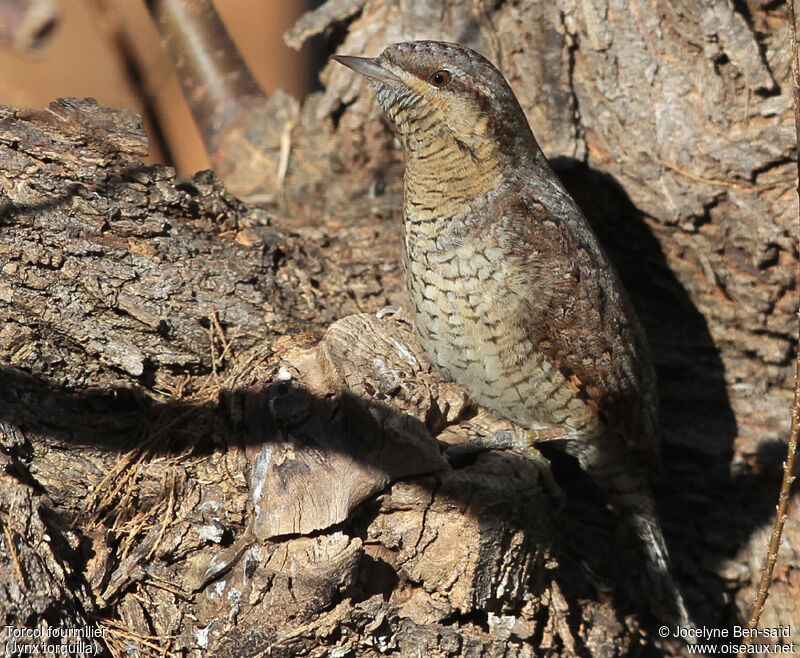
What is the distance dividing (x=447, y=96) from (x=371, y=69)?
0.36m

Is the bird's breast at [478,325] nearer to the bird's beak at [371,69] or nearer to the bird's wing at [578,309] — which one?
the bird's wing at [578,309]

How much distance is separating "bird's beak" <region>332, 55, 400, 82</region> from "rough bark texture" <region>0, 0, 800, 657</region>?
0.81 metres

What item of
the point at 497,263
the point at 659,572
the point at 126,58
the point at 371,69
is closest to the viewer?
the point at 497,263

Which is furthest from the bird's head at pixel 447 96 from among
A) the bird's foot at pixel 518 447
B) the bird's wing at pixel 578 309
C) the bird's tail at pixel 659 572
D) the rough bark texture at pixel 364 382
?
the bird's tail at pixel 659 572

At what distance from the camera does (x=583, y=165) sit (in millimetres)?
3682

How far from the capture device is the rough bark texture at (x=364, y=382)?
96.2 inches

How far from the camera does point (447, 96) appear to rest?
2.99 m

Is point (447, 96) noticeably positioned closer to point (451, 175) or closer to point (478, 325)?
point (451, 175)

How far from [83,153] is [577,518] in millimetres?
2827

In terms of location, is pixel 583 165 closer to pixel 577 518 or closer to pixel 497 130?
pixel 497 130

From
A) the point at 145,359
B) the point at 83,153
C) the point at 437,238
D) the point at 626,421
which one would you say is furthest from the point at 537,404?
the point at 83,153

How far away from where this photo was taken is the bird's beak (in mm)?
3072

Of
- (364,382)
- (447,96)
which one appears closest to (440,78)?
(447,96)

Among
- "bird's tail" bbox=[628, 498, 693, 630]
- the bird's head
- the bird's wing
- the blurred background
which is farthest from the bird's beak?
"bird's tail" bbox=[628, 498, 693, 630]
